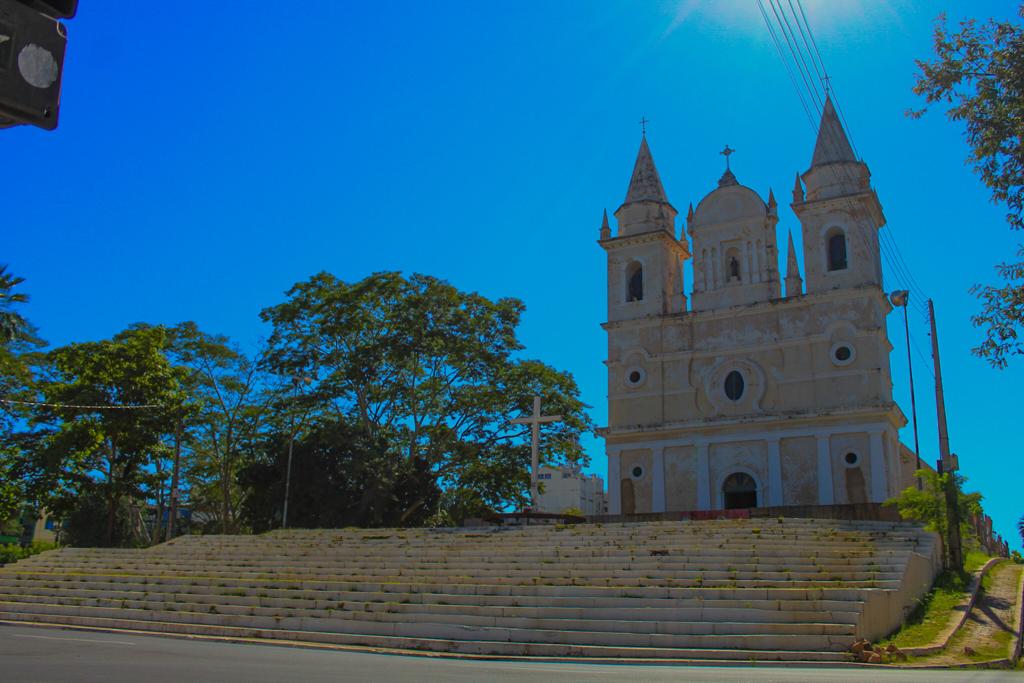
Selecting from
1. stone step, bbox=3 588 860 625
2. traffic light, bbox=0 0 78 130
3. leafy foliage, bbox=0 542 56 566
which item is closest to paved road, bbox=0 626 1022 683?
stone step, bbox=3 588 860 625

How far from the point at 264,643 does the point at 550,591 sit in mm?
5157

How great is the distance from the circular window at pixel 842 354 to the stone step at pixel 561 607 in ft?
62.6

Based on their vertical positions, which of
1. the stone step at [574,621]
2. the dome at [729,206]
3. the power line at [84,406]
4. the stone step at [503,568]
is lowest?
the stone step at [574,621]

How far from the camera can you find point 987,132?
43.6 feet

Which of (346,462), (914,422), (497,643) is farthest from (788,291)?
(497,643)

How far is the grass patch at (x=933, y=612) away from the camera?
14.1m

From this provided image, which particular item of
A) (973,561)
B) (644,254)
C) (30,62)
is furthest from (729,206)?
(30,62)

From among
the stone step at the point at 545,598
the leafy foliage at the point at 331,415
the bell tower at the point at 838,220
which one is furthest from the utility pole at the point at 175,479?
the bell tower at the point at 838,220

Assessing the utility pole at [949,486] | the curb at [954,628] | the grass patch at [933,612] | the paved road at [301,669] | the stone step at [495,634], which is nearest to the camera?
the paved road at [301,669]

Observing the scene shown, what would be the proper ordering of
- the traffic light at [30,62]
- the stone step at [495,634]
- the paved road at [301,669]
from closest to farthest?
1. the traffic light at [30,62]
2. the paved road at [301,669]
3. the stone step at [495,634]

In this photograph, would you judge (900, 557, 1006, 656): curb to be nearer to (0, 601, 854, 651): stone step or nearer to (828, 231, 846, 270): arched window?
(0, 601, 854, 651): stone step

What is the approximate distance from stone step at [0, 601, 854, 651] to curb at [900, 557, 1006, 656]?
0.96 meters

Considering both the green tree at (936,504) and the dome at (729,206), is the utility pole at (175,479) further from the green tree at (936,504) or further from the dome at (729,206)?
the green tree at (936,504)

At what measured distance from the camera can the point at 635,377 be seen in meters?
36.0
